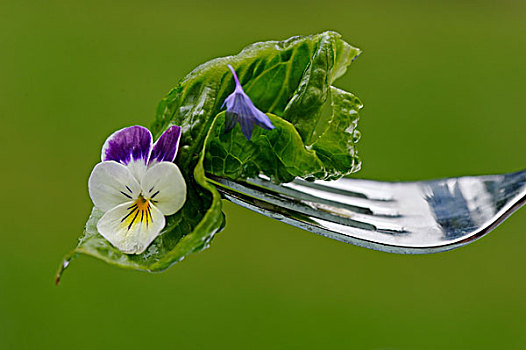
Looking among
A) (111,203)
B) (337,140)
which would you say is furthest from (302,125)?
(111,203)

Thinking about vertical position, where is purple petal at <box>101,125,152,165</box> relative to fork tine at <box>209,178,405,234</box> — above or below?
above

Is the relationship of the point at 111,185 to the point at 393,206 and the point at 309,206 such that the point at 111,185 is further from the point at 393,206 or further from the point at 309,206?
the point at 393,206

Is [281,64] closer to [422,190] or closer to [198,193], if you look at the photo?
[198,193]

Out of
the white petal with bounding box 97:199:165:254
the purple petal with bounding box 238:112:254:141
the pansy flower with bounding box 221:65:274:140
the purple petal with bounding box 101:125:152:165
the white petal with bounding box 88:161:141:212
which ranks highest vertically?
the pansy flower with bounding box 221:65:274:140

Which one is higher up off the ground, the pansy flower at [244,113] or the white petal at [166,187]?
the pansy flower at [244,113]

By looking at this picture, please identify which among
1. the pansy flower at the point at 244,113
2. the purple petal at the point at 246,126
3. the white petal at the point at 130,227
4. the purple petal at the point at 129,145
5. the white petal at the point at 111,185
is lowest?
the white petal at the point at 130,227
